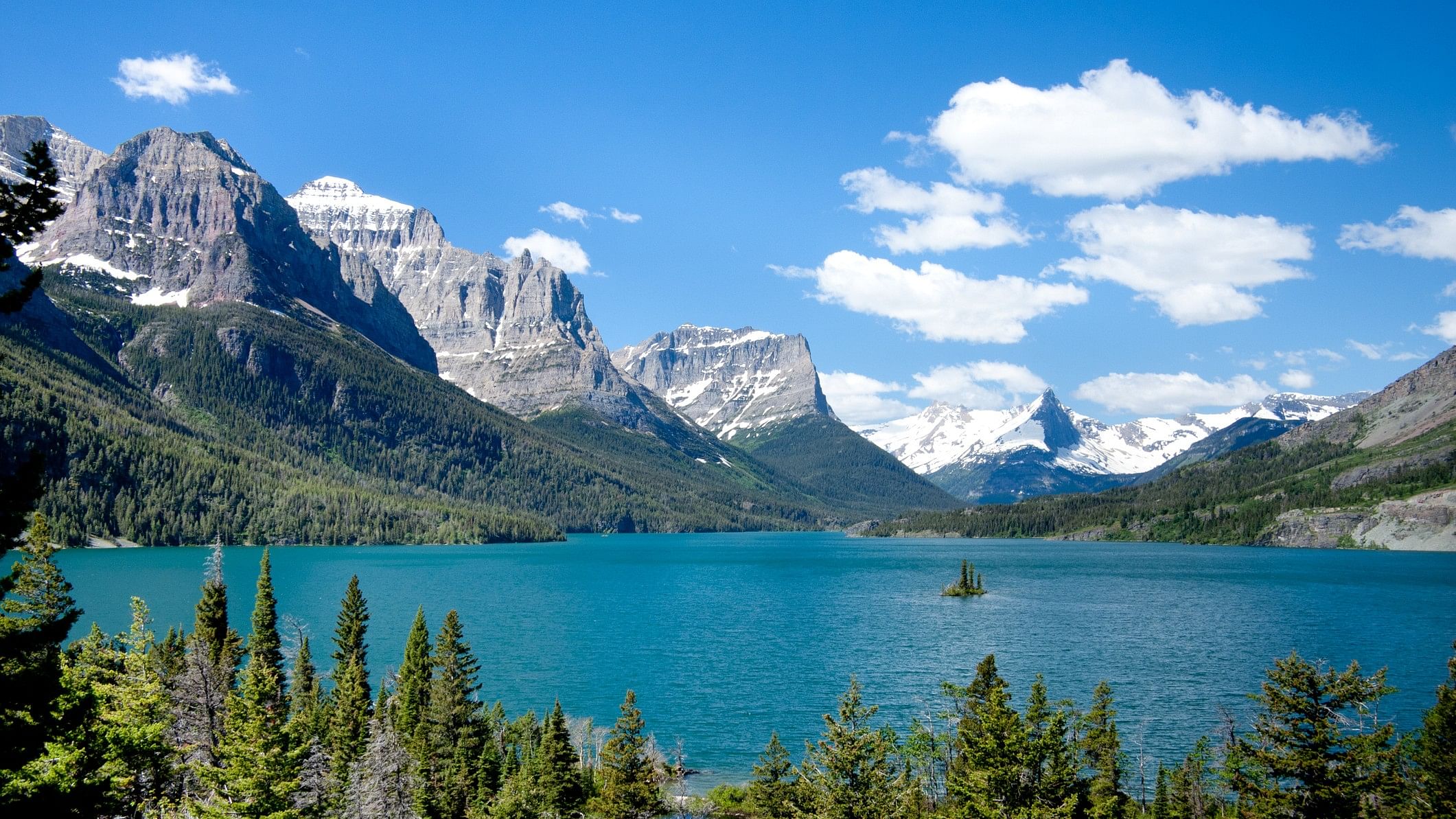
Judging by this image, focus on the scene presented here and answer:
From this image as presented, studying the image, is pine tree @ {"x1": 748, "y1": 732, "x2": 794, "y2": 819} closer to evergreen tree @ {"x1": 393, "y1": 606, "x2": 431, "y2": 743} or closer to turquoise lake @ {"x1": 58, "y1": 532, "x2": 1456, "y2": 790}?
turquoise lake @ {"x1": 58, "y1": 532, "x2": 1456, "y2": 790}

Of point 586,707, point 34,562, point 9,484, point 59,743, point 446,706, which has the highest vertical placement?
point 9,484

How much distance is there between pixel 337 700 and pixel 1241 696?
81.5 metres

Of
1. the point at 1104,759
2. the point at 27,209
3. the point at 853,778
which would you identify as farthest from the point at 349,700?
the point at 27,209

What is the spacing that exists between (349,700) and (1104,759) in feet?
170

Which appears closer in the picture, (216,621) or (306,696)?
(306,696)

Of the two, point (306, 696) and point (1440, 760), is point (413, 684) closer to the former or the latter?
point (306, 696)

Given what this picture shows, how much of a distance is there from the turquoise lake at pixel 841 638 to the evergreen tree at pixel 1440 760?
971 inches

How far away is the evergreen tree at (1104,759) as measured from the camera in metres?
52.9

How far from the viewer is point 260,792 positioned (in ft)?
116

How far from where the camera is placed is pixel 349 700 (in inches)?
2584

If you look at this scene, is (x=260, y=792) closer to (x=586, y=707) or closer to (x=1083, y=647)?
(x=586, y=707)

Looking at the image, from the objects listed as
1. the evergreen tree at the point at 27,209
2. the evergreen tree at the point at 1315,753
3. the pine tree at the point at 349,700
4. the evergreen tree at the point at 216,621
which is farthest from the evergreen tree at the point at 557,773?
the evergreen tree at the point at 27,209

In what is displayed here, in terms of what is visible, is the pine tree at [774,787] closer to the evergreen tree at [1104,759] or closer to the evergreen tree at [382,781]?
the evergreen tree at [1104,759]

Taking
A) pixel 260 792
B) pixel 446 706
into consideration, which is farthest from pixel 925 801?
pixel 260 792
